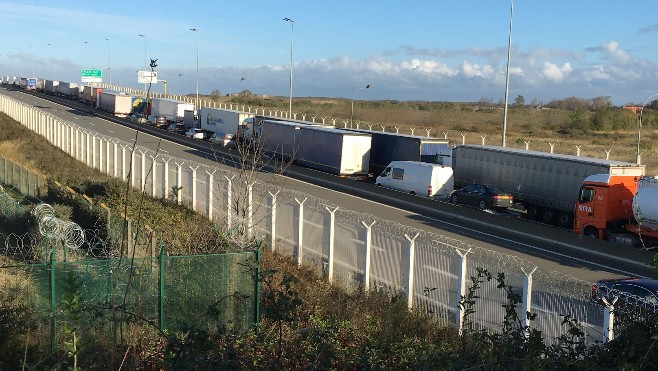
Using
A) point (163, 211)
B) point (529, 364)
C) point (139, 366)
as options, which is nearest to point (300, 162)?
point (163, 211)

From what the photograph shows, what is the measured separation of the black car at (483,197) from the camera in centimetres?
3322

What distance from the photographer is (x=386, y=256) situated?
15.4 metres

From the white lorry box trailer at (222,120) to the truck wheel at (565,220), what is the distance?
1145 inches

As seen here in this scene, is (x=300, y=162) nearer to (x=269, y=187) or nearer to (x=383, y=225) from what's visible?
(x=269, y=187)

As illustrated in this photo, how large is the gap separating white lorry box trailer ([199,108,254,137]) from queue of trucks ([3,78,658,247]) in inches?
68.6

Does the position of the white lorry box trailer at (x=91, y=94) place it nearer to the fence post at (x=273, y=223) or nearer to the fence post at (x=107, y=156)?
the fence post at (x=107, y=156)

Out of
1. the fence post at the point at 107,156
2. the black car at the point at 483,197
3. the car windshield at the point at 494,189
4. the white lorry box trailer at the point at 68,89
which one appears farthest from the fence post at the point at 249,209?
the white lorry box trailer at the point at 68,89

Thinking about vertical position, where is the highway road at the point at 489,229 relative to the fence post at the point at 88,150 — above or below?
below

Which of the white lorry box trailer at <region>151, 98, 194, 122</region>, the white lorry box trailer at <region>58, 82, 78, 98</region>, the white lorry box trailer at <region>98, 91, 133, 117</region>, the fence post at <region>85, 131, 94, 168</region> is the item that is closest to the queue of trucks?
the fence post at <region>85, 131, 94, 168</region>

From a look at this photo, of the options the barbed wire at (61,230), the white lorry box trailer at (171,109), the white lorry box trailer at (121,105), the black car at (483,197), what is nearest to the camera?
the barbed wire at (61,230)

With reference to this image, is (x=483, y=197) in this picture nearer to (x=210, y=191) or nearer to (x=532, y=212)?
(x=532, y=212)

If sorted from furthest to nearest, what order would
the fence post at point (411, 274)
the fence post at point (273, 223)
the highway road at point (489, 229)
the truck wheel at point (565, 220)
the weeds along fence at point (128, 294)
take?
1. the truck wheel at point (565, 220)
2. the highway road at point (489, 229)
3. the fence post at point (273, 223)
4. the fence post at point (411, 274)
5. the weeds along fence at point (128, 294)

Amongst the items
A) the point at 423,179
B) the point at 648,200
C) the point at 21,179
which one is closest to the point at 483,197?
the point at 423,179

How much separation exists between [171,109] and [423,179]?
1641 inches
